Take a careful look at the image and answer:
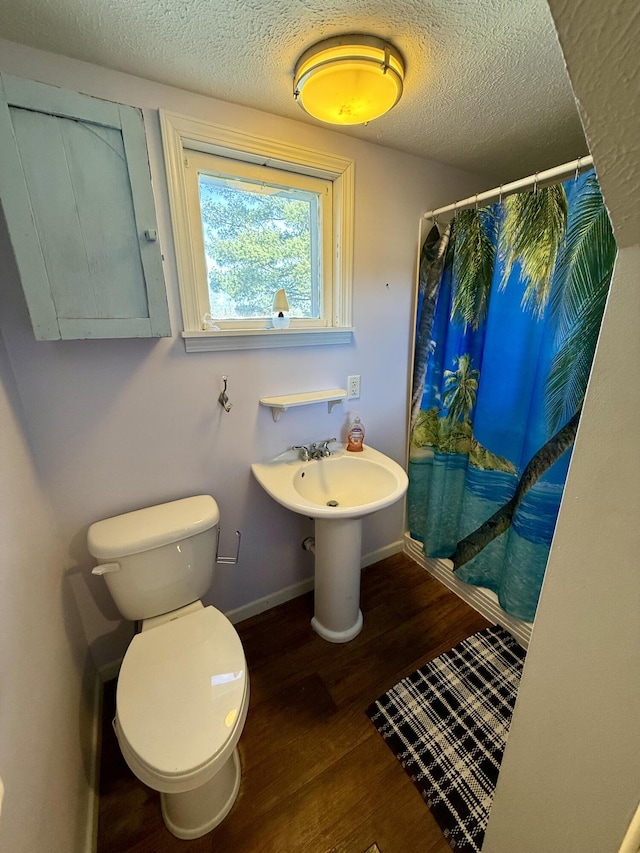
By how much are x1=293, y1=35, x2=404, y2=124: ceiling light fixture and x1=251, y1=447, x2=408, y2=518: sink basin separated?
1190 mm

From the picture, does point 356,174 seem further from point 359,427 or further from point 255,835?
point 255,835

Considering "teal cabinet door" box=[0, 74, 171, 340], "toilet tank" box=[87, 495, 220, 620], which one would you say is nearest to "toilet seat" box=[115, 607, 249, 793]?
"toilet tank" box=[87, 495, 220, 620]

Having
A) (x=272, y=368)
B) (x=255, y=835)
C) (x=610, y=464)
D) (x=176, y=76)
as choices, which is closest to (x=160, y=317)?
(x=272, y=368)

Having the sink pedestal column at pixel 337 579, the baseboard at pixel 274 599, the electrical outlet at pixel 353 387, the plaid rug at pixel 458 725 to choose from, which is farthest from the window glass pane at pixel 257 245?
the plaid rug at pixel 458 725

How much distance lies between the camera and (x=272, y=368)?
144cm

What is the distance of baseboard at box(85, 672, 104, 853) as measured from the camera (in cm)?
98

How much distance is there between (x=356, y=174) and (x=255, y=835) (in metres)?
2.28

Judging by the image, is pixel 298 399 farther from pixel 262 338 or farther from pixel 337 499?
pixel 337 499

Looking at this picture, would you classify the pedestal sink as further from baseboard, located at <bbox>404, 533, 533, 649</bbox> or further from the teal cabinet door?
the teal cabinet door

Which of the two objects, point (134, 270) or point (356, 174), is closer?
point (134, 270)

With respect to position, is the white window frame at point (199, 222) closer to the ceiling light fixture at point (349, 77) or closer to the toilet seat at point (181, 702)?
the ceiling light fixture at point (349, 77)

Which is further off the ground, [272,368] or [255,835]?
[272,368]

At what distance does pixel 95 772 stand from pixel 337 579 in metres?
0.99

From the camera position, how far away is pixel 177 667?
1016 mm
